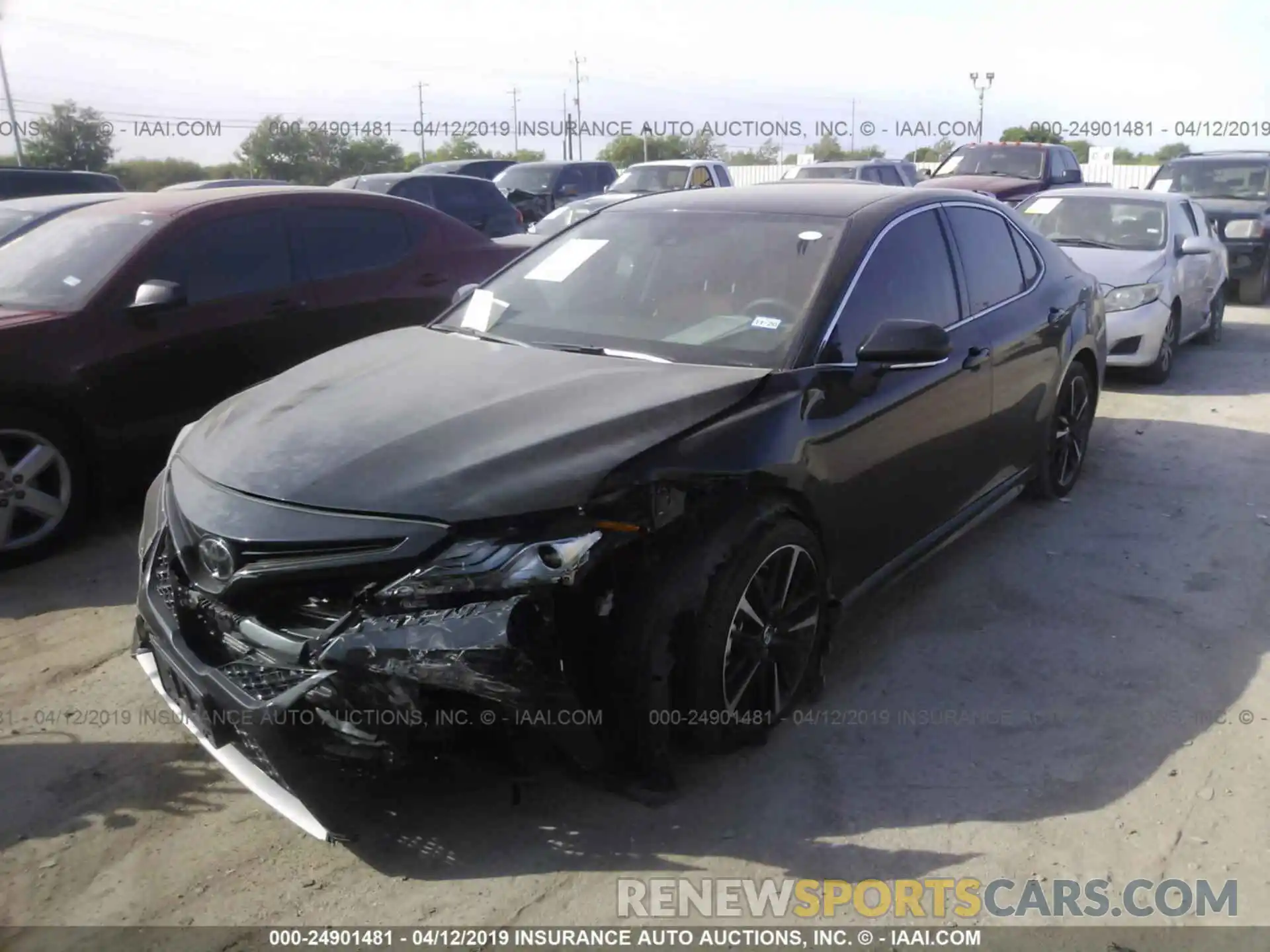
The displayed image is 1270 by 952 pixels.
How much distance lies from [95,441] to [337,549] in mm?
3023

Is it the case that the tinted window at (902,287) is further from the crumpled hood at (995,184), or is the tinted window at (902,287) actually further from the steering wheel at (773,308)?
the crumpled hood at (995,184)

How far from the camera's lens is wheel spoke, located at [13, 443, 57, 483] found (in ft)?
16.0

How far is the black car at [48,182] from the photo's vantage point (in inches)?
499

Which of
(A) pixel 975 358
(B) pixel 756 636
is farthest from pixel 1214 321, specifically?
(B) pixel 756 636

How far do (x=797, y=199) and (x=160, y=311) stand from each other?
321cm

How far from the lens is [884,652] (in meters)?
4.14

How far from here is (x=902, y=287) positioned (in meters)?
4.09

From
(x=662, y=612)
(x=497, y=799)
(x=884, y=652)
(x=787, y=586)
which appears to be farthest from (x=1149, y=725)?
(x=497, y=799)

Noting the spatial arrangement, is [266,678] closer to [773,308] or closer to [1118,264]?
[773,308]

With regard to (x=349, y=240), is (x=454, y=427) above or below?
below

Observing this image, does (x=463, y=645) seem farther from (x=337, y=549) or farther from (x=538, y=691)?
(x=337, y=549)

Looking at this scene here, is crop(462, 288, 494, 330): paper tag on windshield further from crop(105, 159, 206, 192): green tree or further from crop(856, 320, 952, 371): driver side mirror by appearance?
crop(105, 159, 206, 192): green tree

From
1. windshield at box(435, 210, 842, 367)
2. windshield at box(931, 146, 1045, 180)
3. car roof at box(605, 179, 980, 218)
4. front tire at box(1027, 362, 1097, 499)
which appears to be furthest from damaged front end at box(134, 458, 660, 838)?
windshield at box(931, 146, 1045, 180)

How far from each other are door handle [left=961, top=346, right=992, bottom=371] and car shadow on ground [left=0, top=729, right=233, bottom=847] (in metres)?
3.11
